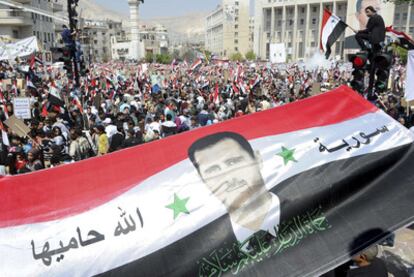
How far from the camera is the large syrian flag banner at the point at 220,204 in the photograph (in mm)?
2568

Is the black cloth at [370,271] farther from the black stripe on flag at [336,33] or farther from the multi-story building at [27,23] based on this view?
the multi-story building at [27,23]

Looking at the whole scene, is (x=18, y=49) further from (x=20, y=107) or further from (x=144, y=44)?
(x=144, y=44)

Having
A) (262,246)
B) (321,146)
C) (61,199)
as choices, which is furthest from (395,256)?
(61,199)

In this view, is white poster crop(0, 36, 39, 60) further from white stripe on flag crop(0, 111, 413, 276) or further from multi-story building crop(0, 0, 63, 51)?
multi-story building crop(0, 0, 63, 51)

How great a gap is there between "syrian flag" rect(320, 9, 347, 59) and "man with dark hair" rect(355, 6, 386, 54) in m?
1.56

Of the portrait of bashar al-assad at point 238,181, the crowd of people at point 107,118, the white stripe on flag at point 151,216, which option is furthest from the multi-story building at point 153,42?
the white stripe on flag at point 151,216

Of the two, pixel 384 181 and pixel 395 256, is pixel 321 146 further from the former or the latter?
pixel 395 256

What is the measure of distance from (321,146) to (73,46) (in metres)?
10.8

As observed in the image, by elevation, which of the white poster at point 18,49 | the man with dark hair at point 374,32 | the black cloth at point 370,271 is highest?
the white poster at point 18,49

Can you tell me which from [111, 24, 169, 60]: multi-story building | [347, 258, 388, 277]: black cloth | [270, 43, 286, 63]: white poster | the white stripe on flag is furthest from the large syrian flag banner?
[111, 24, 169, 60]: multi-story building

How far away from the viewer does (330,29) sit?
806 centimetres

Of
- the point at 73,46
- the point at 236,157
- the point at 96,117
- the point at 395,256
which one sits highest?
the point at 73,46

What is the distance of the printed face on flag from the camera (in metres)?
2.80

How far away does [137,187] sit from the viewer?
285 cm
